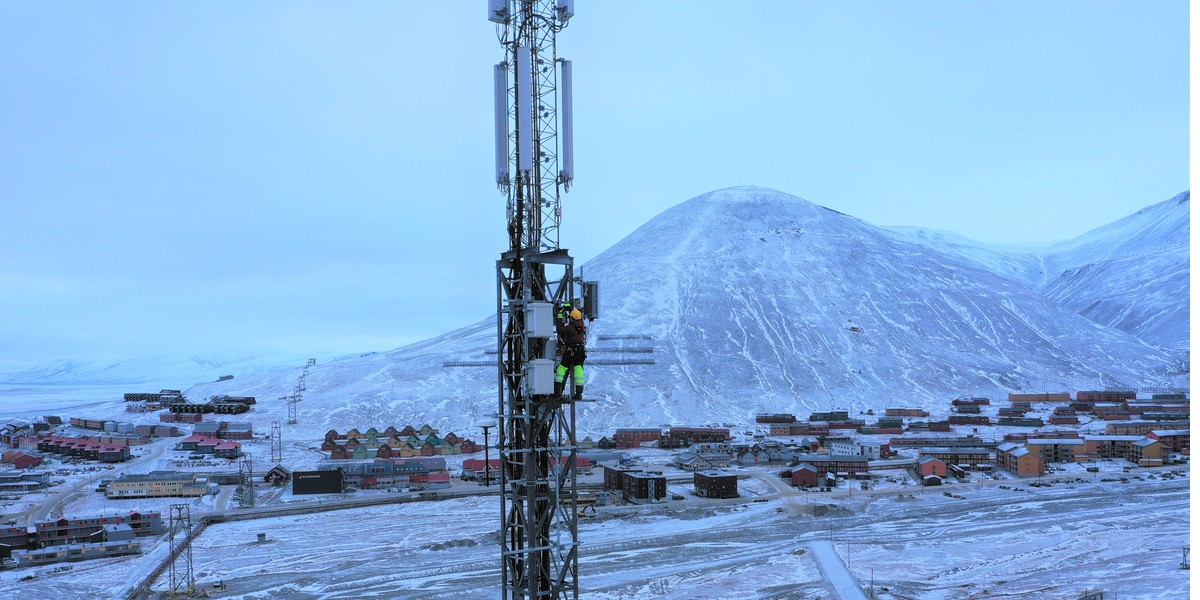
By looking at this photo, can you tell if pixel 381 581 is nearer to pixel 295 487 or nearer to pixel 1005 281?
pixel 295 487

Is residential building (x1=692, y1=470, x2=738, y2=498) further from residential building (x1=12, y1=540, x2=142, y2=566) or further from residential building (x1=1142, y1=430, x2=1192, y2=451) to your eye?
residential building (x1=1142, y1=430, x2=1192, y2=451)

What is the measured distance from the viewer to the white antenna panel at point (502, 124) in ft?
35.9

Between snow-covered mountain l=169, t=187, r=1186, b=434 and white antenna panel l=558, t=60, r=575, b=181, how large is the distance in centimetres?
7535

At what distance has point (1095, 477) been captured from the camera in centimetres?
5572

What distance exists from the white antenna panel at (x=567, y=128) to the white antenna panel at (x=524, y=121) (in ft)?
1.65

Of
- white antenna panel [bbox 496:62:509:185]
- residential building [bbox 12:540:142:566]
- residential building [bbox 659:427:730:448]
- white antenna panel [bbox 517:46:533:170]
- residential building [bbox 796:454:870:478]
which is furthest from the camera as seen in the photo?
residential building [bbox 659:427:730:448]

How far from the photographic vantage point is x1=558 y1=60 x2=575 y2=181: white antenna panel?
11117 millimetres

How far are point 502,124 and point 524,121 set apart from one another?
0.34 meters

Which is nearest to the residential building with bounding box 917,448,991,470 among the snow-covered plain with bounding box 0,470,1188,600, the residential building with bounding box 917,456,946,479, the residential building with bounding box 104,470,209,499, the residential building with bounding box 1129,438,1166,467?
the residential building with bounding box 917,456,946,479

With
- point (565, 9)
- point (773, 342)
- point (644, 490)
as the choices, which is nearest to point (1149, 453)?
point (644, 490)

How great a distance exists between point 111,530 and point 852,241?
152m

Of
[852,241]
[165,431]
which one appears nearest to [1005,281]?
[852,241]

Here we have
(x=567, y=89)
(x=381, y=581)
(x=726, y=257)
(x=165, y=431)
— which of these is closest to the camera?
(x=567, y=89)

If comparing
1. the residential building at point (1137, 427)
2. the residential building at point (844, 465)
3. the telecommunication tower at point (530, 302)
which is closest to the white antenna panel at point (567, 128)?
the telecommunication tower at point (530, 302)
